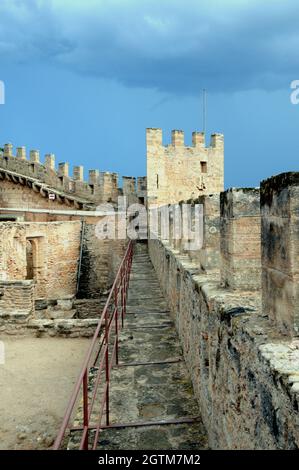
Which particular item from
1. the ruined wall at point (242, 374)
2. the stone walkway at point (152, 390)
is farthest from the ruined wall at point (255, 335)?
the stone walkway at point (152, 390)

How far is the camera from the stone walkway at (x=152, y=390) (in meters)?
3.80

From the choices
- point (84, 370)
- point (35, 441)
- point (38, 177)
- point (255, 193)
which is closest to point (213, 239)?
point (255, 193)

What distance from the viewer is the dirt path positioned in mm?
5500

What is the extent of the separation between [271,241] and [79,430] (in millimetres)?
2803

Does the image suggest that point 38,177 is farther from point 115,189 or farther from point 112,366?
point 112,366

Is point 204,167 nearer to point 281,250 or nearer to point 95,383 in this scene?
point 95,383

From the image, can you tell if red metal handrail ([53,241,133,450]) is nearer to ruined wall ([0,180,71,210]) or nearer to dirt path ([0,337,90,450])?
dirt path ([0,337,90,450])

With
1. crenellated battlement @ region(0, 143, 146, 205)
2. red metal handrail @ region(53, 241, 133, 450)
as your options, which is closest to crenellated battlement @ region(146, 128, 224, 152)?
crenellated battlement @ region(0, 143, 146, 205)

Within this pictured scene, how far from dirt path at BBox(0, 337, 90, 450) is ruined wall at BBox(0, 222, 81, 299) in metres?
5.77

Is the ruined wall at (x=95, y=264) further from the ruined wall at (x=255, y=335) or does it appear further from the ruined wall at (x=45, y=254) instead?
the ruined wall at (x=255, y=335)

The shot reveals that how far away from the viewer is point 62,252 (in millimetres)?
18578

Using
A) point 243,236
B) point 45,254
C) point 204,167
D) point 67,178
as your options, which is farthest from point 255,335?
point 67,178

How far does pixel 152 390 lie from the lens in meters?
4.80
